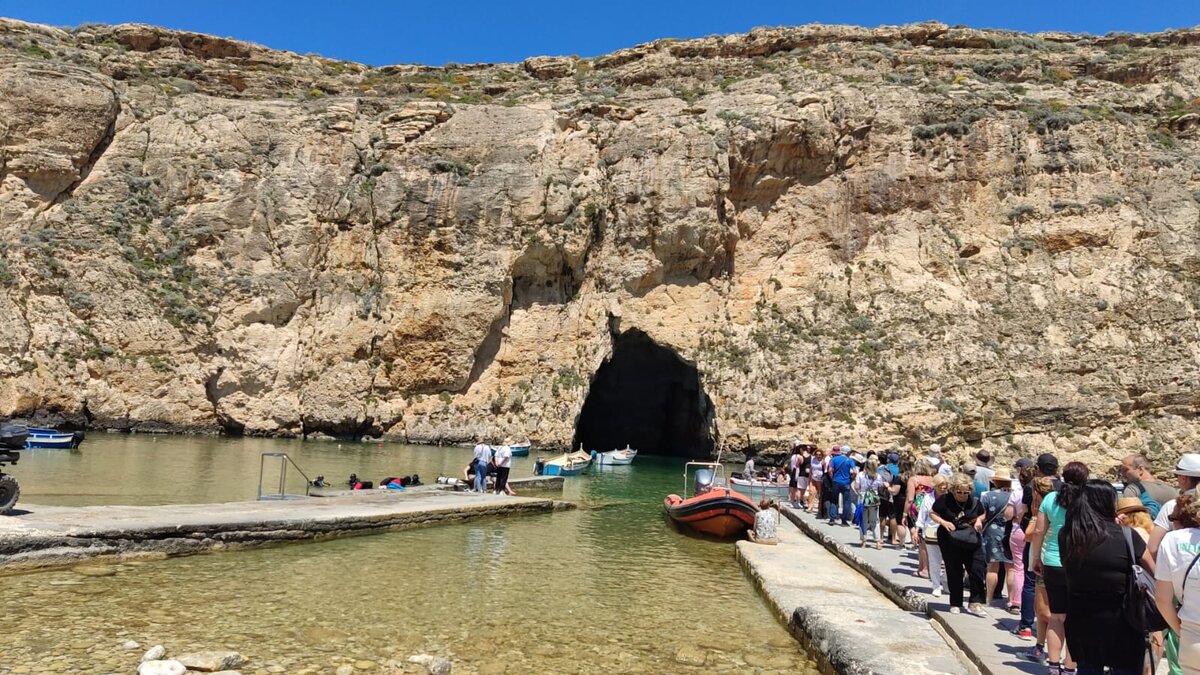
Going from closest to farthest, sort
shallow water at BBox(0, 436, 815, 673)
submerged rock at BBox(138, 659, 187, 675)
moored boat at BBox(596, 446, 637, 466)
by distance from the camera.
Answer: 1. submerged rock at BBox(138, 659, 187, 675)
2. shallow water at BBox(0, 436, 815, 673)
3. moored boat at BBox(596, 446, 637, 466)

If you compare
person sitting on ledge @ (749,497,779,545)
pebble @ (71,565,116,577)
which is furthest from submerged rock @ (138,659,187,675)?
person sitting on ledge @ (749,497,779,545)

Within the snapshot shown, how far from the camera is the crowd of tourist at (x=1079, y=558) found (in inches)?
149

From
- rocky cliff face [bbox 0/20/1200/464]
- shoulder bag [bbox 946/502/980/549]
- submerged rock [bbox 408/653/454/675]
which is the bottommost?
submerged rock [bbox 408/653/454/675]

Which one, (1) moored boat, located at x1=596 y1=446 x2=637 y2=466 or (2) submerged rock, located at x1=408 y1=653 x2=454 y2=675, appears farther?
(1) moored boat, located at x1=596 y1=446 x2=637 y2=466

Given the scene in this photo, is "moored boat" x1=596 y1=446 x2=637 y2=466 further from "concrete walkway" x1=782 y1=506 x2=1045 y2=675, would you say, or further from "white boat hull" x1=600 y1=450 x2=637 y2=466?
"concrete walkway" x1=782 y1=506 x2=1045 y2=675

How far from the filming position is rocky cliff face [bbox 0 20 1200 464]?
33875mm

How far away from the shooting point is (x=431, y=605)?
27.8 ft

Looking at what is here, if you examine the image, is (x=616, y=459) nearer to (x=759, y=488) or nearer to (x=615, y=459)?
(x=615, y=459)

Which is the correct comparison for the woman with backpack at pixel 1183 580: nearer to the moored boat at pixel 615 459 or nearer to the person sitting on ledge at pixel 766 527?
the person sitting on ledge at pixel 766 527

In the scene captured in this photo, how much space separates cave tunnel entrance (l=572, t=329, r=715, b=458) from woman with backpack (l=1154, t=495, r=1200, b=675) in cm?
4018

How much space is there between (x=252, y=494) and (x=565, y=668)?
38.8ft

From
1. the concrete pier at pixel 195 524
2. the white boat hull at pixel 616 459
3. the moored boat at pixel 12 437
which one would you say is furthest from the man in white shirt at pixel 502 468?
the white boat hull at pixel 616 459

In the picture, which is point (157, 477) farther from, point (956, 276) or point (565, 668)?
point (956, 276)

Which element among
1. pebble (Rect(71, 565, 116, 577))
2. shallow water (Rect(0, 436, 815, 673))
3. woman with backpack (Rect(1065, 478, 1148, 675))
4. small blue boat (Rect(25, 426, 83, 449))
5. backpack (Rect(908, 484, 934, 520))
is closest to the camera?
woman with backpack (Rect(1065, 478, 1148, 675))
